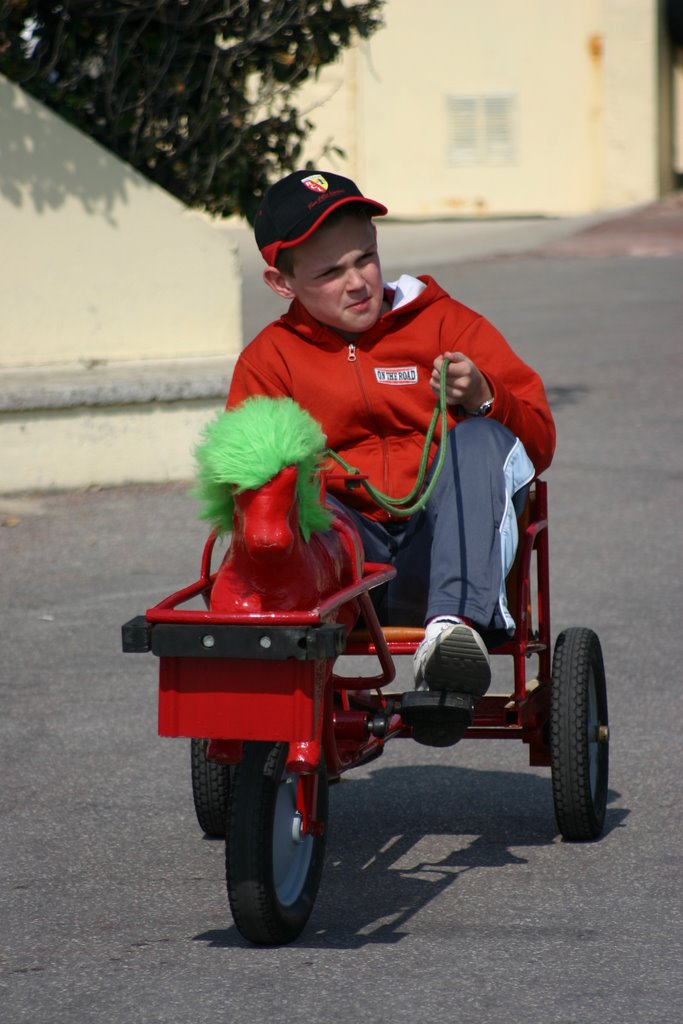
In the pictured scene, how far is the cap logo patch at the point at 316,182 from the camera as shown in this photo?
3904mm

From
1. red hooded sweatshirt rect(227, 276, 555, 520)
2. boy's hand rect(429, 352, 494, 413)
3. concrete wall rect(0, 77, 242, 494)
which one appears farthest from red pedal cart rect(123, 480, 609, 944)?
concrete wall rect(0, 77, 242, 494)

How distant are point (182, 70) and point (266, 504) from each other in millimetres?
6234

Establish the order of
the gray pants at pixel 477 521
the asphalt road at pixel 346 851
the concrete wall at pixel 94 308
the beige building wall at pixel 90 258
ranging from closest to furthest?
the asphalt road at pixel 346 851
the gray pants at pixel 477 521
the concrete wall at pixel 94 308
the beige building wall at pixel 90 258

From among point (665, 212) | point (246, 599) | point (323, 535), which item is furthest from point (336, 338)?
point (665, 212)

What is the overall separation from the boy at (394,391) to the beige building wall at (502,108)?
21.8 metres

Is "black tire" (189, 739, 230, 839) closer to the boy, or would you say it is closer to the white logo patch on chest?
the boy

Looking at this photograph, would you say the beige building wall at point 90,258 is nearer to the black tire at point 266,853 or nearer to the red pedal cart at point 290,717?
the red pedal cart at point 290,717

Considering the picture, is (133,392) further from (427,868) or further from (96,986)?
(96,986)

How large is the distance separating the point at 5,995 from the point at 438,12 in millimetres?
24705

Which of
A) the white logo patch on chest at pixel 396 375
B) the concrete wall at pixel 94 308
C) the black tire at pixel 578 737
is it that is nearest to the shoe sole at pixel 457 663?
the black tire at pixel 578 737

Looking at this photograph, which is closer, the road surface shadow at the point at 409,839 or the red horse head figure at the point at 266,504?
the red horse head figure at the point at 266,504

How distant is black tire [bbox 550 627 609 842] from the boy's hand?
2.41ft

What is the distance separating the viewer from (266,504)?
3.27 m

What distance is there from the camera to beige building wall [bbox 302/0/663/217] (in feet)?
85.0
